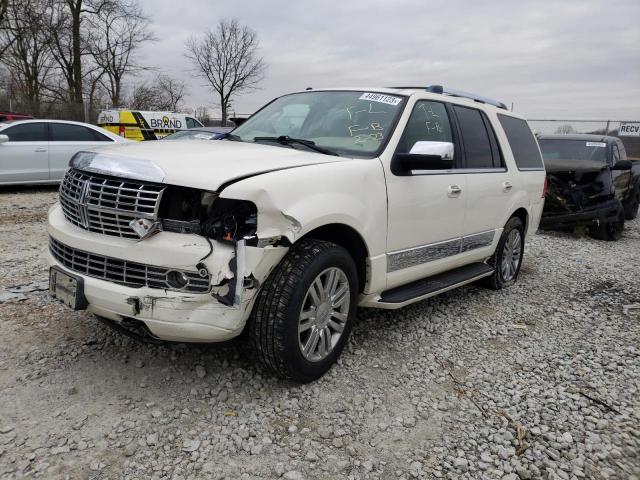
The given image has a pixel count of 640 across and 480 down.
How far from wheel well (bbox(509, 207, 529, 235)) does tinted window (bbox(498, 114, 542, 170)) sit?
1.49 feet

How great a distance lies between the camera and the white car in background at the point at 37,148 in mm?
9023

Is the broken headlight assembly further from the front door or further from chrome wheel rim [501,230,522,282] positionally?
chrome wheel rim [501,230,522,282]

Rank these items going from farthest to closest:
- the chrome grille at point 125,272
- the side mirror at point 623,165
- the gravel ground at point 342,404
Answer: the side mirror at point 623,165 < the chrome grille at point 125,272 < the gravel ground at point 342,404

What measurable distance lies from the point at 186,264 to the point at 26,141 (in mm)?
8553

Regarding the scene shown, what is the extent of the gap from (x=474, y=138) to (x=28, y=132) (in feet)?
27.8

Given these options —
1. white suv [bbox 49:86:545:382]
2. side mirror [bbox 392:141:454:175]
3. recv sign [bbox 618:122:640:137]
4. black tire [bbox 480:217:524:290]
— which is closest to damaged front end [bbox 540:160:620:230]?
black tire [bbox 480:217:524:290]

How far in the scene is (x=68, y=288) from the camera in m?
2.77

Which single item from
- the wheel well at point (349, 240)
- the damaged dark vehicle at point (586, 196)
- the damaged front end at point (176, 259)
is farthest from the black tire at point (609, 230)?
the damaged front end at point (176, 259)

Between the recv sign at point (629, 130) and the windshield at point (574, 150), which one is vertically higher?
the recv sign at point (629, 130)

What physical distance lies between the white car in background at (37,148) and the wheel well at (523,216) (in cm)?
731

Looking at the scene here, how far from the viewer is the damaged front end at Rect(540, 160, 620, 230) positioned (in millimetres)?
8031

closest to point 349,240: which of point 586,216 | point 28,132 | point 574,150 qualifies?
point 586,216

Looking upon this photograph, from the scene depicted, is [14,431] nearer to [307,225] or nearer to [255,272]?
[255,272]

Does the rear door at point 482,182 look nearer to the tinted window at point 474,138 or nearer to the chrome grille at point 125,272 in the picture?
the tinted window at point 474,138
